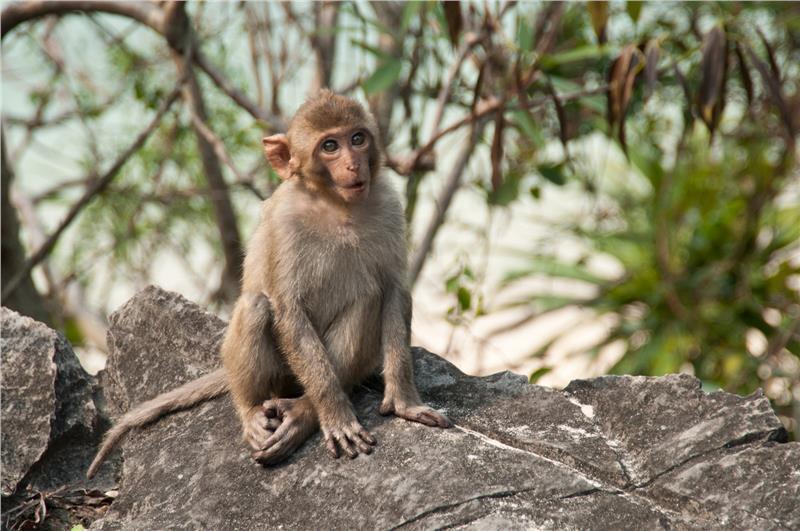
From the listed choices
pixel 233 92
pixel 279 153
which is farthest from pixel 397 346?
pixel 233 92

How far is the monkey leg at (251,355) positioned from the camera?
508 cm

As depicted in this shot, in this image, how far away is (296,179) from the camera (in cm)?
Answer: 533

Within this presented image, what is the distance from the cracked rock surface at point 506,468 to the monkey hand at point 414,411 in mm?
38

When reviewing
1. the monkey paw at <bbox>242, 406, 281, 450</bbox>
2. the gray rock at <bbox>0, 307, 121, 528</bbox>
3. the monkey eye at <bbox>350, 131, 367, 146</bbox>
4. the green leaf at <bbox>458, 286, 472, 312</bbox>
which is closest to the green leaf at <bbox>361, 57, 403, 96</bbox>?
the green leaf at <bbox>458, 286, 472, 312</bbox>

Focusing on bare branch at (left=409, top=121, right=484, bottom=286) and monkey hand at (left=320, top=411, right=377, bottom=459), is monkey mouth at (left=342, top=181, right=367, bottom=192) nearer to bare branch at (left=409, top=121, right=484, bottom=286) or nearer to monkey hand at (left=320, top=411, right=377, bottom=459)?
monkey hand at (left=320, top=411, right=377, bottom=459)

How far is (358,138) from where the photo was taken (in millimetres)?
5109

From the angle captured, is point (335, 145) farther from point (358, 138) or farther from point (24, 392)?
point (24, 392)

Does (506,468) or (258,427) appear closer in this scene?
(506,468)

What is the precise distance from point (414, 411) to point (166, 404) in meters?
1.31

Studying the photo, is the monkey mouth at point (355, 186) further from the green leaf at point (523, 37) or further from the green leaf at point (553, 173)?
the green leaf at point (553, 173)

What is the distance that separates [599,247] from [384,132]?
11.4 ft

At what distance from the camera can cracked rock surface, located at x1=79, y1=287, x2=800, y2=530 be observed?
14.0 feet

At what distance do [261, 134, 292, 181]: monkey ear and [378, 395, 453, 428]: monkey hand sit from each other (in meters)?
1.22

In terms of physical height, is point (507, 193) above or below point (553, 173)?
below
